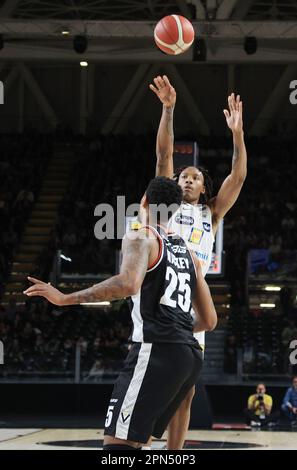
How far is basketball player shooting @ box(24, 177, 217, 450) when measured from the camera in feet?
16.4

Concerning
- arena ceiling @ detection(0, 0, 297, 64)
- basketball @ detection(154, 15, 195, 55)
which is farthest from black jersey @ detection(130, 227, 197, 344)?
arena ceiling @ detection(0, 0, 297, 64)

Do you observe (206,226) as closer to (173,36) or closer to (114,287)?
(114,287)

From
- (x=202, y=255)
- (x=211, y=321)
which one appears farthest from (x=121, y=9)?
(x=211, y=321)

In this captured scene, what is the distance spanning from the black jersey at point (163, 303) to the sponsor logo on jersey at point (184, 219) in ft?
5.66

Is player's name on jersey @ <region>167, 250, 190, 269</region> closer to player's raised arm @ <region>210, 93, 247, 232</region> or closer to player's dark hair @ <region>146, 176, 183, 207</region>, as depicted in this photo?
player's dark hair @ <region>146, 176, 183, 207</region>

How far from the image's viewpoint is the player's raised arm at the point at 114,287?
4953 mm

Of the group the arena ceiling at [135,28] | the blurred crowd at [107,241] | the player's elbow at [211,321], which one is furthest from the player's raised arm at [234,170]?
the arena ceiling at [135,28]

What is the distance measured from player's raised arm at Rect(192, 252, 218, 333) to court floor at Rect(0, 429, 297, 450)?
3.78m

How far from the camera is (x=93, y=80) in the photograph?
112 ft

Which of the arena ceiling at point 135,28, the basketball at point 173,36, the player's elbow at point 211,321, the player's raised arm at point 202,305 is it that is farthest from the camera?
the arena ceiling at point 135,28

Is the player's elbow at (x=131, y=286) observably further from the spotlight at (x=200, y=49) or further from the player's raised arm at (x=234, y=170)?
the spotlight at (x=200, y=49)

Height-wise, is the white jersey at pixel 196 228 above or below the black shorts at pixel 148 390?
above
